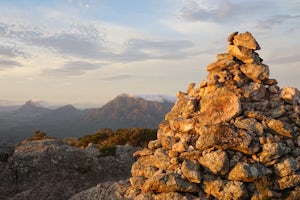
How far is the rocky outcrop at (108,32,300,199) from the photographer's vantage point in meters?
Answer: 16.6

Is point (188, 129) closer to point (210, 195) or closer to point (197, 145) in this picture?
point (197, 145)

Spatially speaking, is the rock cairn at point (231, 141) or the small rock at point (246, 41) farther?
the small rock at point (246, 41)

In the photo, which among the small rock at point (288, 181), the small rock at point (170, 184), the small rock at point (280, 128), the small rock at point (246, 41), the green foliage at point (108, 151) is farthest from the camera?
the green foliage at point (108, 151)

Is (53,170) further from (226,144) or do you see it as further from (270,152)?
(270,152)

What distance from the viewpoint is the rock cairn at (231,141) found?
1656cm

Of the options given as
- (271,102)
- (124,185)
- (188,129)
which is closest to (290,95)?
(271,102)

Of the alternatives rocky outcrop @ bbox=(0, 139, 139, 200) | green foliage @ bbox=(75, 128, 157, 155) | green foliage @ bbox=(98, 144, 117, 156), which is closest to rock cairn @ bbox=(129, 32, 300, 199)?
rocky outcrop @ bbox=(0, 139, 139, 200)

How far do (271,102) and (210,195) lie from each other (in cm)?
618

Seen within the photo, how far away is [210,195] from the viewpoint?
16.6 metres

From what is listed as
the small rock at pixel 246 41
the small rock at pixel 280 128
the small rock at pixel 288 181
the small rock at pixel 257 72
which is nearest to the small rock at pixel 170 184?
the small rock at pixel 288 181

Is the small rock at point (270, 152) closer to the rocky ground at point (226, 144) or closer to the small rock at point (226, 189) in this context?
the rocky ground at point (226, 144)

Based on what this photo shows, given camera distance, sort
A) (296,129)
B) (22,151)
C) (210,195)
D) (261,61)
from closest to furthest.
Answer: (210,195)
(296,129)
(261,61)
(22,151)

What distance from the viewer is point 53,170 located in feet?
76.5

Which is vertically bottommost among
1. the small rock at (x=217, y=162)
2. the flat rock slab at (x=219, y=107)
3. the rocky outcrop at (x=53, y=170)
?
the rocky outcrop at (x=53, y=170)
